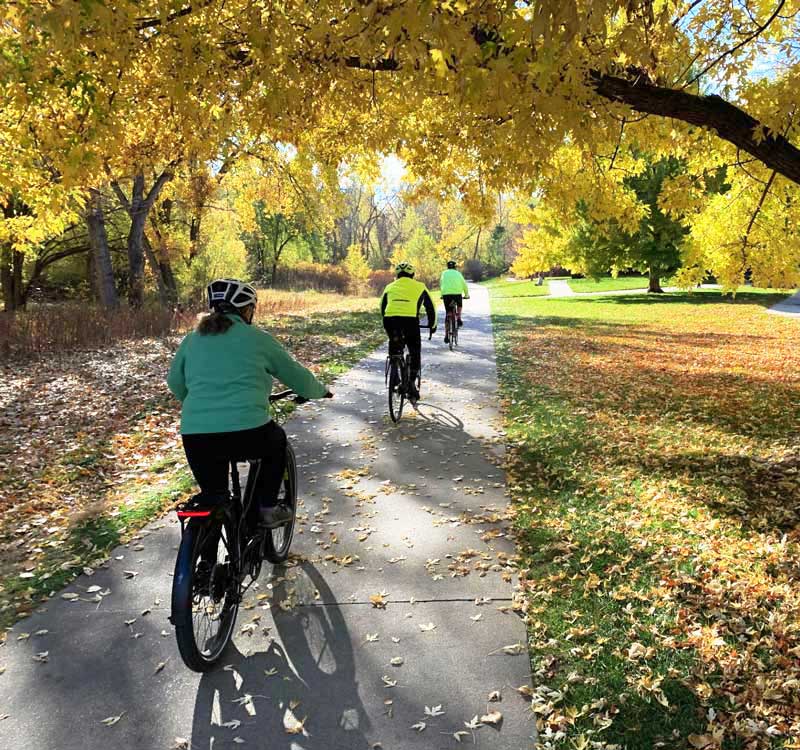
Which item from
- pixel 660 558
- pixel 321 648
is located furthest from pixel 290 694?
pixel 660 558

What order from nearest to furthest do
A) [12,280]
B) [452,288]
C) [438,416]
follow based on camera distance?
[438,416]
[452,288]
[12,280]

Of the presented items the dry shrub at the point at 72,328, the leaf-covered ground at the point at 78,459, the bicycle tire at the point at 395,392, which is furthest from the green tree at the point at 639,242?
the bicycle tire at the point at 395,392

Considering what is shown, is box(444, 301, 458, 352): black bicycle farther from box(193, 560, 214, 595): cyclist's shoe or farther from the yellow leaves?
box(193, 560, 214, 595): cyclist's shoe

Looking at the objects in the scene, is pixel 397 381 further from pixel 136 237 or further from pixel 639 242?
pixel 639 242

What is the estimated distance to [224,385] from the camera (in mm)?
3434

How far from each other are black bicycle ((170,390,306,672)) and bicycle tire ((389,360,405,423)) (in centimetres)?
423

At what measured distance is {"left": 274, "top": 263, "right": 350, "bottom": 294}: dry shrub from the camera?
49.9 metres

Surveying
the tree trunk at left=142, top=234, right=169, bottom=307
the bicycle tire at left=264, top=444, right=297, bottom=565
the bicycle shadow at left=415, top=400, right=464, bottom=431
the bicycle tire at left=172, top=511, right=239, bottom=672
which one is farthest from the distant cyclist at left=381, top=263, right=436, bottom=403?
the tree trunk at left=142, top=234, right=169, bottom=307

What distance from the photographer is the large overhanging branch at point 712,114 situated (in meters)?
5.61

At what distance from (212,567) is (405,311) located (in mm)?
5509

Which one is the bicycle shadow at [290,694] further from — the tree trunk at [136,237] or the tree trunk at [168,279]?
the tree trunk at [168,279]

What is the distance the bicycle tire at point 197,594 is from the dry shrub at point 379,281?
162ft

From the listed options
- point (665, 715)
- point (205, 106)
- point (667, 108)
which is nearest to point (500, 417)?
point (667, 108)

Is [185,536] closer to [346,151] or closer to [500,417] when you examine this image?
[500,417]
